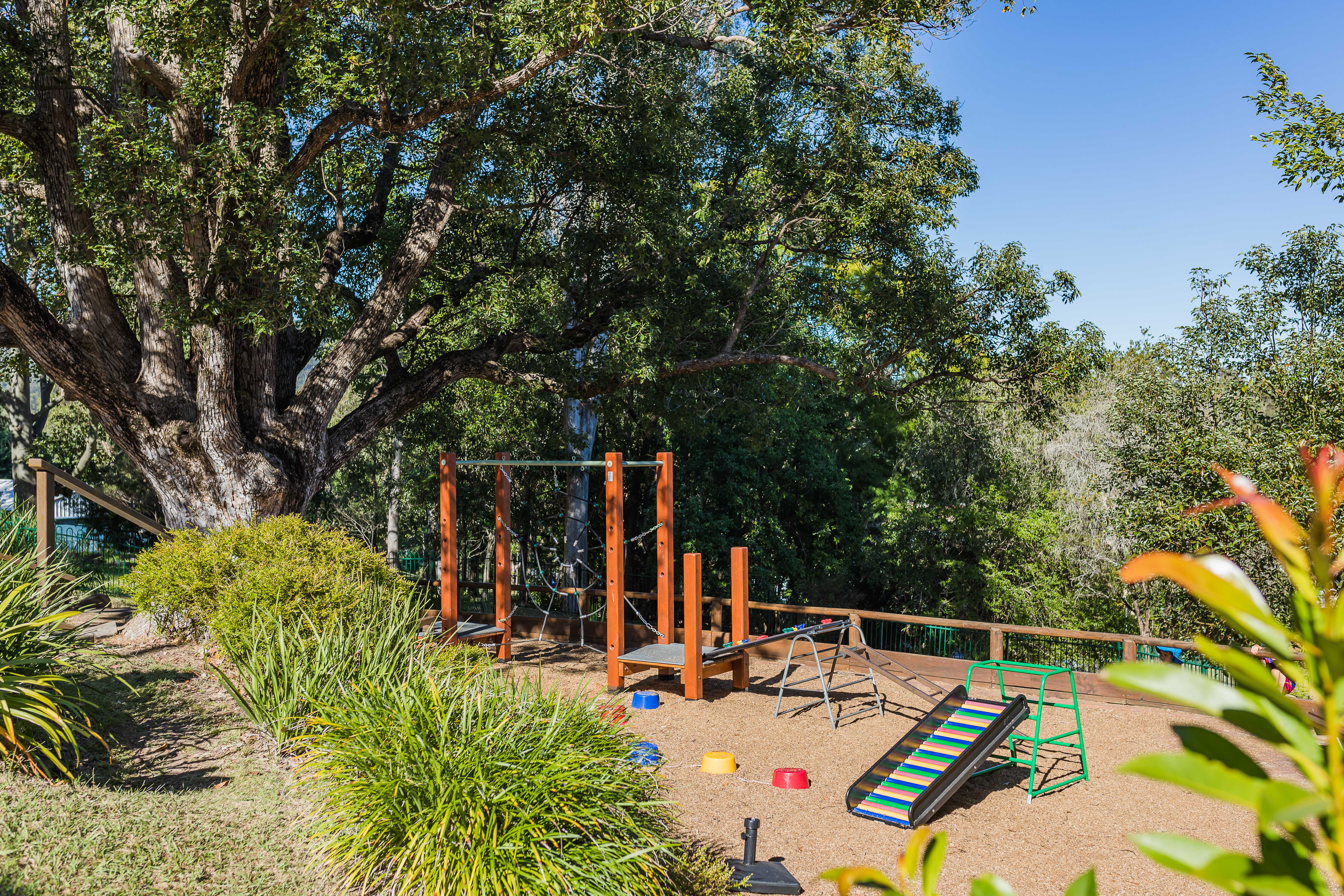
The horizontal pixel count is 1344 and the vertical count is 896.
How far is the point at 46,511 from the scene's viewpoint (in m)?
9.02

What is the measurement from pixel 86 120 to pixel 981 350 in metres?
11.5

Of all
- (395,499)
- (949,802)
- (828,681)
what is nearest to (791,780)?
(949,802)

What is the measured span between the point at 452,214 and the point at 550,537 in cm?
1125

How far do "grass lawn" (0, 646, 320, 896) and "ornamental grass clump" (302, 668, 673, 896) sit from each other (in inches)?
10.4

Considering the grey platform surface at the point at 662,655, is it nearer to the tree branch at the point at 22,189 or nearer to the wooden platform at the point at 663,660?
the wooden platform at the point at 663,660

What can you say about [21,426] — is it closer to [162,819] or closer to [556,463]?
[556,463]

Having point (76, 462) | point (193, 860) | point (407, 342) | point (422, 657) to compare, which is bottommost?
point (193, 860)

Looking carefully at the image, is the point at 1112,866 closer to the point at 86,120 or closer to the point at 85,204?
the point at 85,204

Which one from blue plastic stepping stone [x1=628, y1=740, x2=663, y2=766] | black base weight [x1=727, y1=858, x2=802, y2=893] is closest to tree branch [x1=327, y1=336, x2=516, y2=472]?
blue plastic stepping stone [x1=628, y1=740, x2=663, y2=766]

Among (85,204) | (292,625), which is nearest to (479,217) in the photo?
(85,204)

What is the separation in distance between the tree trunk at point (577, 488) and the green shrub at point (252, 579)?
852 cm

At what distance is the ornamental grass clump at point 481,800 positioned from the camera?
3975 mm

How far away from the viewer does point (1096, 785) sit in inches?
280

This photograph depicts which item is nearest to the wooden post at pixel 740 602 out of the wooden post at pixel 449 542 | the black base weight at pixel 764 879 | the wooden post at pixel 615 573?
the wooden post at pixel 615 573
